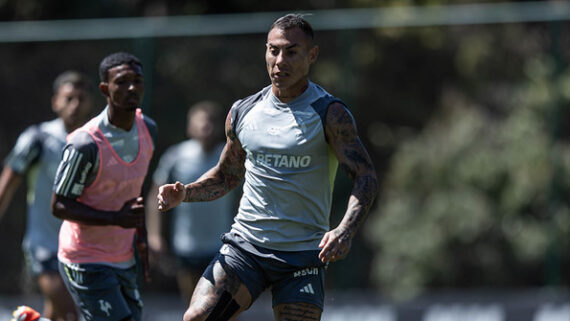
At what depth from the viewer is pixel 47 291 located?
6.84 metres

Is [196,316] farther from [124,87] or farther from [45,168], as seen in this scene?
[45,168]

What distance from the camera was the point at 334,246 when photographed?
4.45 metres

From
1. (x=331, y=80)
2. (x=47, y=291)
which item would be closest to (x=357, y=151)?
(x=47, y=291)

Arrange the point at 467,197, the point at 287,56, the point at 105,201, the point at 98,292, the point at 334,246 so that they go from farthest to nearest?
the point at 467,197
the point at 105,201
the point at 98,292
the point at 287,56
the point at 334,246

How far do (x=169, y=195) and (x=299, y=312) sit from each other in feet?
2.87

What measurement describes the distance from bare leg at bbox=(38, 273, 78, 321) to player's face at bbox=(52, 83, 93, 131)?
43.8 inches

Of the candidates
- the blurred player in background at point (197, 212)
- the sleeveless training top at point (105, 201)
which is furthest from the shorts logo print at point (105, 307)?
the blurred player in background at point (197, 212)

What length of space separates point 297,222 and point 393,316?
185 inches

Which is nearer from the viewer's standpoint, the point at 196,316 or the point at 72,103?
the point at 196,316

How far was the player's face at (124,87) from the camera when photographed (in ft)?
18.1

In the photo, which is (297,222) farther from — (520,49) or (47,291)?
(520,49)

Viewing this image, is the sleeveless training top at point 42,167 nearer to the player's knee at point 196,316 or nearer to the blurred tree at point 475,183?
the player's knee at point 196,316

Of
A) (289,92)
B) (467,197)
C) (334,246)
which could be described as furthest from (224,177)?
(467,197)

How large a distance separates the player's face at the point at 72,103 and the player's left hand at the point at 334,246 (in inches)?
122
